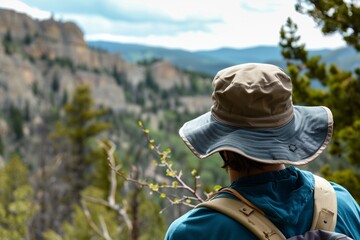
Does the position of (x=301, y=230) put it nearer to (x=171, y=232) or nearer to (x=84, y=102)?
(x=171, y=232)

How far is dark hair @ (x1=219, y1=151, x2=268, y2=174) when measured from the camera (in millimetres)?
1649

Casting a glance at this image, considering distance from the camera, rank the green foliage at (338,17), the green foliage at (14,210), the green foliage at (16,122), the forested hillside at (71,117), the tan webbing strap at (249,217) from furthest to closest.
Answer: the green foliage at (16,122) < the forested hillside at (71,117) < the green foliage at (14,210) < the green foliage at (338,17) < the tan webbing strap at (249,217)

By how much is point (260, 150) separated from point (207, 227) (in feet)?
0.81

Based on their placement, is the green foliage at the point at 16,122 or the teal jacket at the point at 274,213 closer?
the teal jacket at the point at 274,213

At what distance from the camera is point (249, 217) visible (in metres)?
1.56

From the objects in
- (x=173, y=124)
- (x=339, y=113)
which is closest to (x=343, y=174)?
(x=339, y=113)

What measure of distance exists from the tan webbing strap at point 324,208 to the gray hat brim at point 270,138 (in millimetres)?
110

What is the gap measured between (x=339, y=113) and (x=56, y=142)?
37.3 m

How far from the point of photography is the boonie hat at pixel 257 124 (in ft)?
5.34

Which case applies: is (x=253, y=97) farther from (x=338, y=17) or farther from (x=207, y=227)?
(x=338, y=17)

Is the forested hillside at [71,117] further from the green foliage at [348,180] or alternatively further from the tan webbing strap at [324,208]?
the tan webbing strap at [324,208]

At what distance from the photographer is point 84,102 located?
4272 cm

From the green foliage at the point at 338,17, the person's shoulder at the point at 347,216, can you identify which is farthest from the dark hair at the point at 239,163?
the green foliage at the point at 338,17

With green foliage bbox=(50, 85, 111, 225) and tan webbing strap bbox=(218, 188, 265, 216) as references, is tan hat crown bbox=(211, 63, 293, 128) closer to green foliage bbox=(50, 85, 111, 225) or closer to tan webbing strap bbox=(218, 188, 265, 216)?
tan webbing strap bbox=(218, 188, 265, 216)
